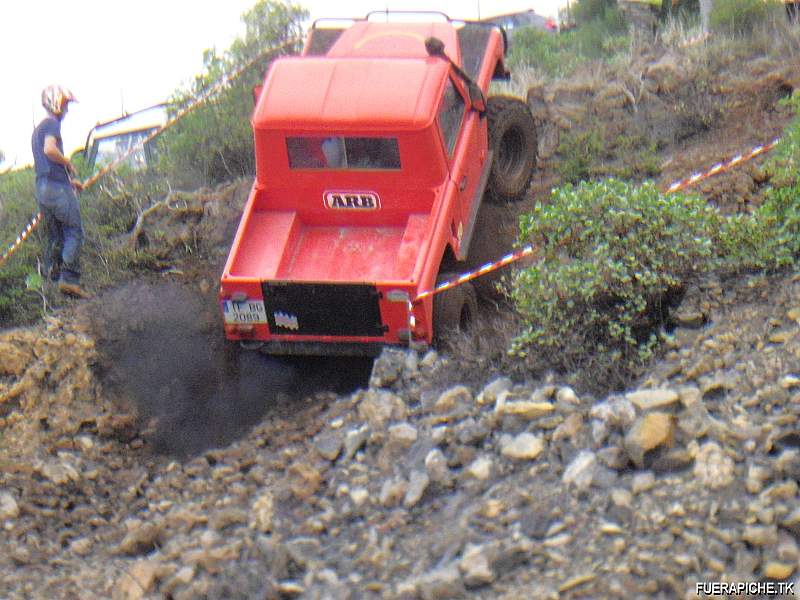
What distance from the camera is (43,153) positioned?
9820 mm

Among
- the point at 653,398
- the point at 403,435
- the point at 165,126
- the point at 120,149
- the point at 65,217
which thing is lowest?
the point at 120,149

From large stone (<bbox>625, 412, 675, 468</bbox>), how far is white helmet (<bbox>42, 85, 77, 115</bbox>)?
5972 millimetres

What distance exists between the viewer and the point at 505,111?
1045 cm

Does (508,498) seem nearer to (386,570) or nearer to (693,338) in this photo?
(386,570)

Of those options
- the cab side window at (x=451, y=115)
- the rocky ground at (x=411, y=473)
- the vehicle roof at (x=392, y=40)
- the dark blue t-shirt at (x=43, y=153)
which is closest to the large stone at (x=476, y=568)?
the rocky ground at (x=411, y=473)

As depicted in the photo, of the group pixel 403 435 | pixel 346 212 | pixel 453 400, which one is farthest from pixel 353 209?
pixel 403 435

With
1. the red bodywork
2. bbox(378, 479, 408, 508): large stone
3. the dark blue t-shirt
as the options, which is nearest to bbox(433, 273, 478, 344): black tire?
the red bodywork

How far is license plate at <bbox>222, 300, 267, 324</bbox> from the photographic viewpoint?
28.0 feet

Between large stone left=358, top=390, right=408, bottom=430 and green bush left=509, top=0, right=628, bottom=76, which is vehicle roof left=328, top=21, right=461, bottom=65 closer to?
large stone left=358, top=390, right=408, bottom=430

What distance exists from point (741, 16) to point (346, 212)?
24.4 feet

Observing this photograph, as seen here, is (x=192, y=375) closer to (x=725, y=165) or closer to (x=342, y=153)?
(x=342, y=153)

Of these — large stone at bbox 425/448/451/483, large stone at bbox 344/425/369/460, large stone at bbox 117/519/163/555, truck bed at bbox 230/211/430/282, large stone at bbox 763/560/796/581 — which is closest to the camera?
large stone at bbox 763/560/796/581

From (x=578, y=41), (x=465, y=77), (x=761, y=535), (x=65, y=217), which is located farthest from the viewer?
(x=578, y=41)

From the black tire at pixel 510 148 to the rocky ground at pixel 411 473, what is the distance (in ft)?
8.06
